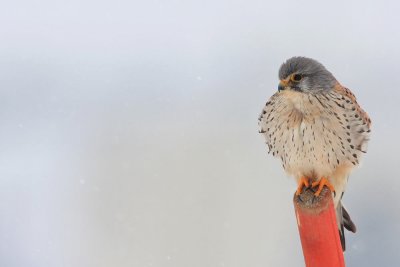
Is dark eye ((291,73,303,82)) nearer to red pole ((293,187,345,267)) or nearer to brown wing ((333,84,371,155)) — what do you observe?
brown wing ((333,84,371,155))

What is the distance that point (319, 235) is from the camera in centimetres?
334

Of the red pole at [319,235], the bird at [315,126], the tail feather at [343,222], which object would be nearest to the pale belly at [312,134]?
the bird at [315,126]

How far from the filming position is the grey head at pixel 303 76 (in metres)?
3.96

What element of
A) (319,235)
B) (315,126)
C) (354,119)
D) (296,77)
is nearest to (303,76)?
(296,77)

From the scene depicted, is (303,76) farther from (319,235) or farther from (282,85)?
(319,235)

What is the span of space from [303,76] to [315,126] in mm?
254

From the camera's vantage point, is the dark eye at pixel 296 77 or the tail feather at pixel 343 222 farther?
the dark eye at pixel 296 77

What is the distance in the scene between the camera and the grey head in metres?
3.96

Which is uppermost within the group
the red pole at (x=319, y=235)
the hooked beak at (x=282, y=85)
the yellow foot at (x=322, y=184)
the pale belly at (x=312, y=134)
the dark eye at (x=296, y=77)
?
the dark eye at (x=296, y=77)

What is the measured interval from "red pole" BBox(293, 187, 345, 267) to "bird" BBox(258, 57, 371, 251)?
1.62 ft

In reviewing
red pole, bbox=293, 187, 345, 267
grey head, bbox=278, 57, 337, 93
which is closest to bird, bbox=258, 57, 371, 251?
grey head, bbox=278, 57, 337, 93

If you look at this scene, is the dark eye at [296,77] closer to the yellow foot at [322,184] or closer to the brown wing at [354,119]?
the brown wing at [354,119]

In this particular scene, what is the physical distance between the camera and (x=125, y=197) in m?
16.4

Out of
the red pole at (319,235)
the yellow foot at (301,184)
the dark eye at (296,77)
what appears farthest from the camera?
the dark eye at (296,77)
